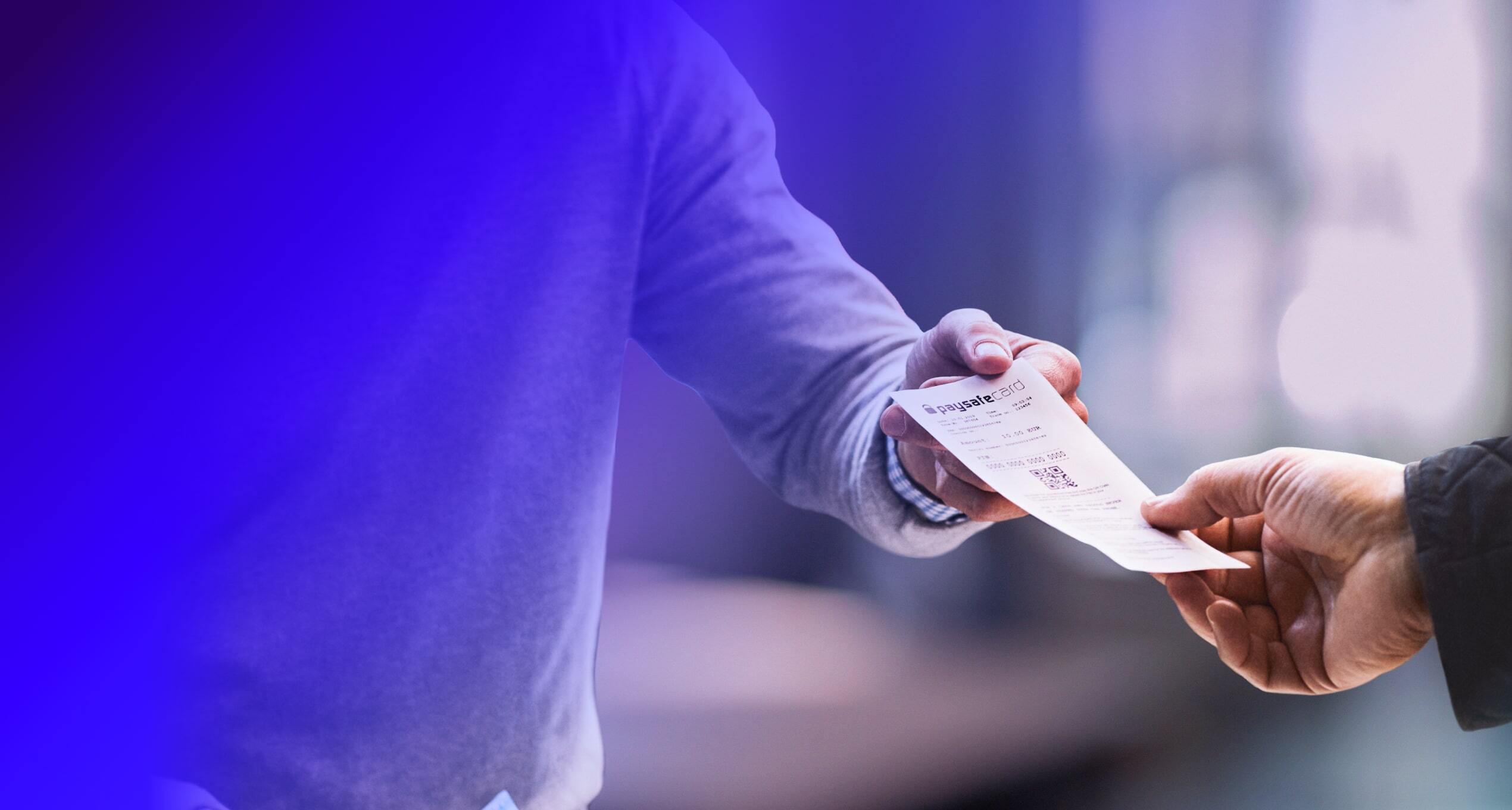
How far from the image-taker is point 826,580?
1343 millimetres

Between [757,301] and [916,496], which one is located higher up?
[757,301]

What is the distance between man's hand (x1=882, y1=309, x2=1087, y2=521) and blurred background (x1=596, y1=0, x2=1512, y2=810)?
1.57 ft

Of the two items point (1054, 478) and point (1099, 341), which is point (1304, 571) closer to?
point (1054, 478)

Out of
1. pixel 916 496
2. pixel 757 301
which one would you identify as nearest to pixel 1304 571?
pixel 916 496

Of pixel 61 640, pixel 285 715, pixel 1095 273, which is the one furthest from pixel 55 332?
pixel 1095 273

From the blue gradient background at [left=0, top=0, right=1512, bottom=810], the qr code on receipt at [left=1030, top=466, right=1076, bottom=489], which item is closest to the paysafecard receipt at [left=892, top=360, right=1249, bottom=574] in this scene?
the qr code on receipt at [left=1030, top=466, right=1076, bottom=489]

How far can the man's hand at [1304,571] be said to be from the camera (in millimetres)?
642

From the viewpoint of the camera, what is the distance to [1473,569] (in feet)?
1.97

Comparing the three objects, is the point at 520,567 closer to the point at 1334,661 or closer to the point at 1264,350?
the point at 1334,661

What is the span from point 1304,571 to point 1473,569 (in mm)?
135

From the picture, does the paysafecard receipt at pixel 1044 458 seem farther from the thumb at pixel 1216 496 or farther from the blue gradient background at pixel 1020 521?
the blue gradient background at pixel 1020 521

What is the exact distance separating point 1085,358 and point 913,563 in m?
0.43

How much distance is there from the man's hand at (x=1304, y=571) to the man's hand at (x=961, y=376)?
14cm

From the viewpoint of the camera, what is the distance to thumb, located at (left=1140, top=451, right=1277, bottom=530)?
2.30 feet
